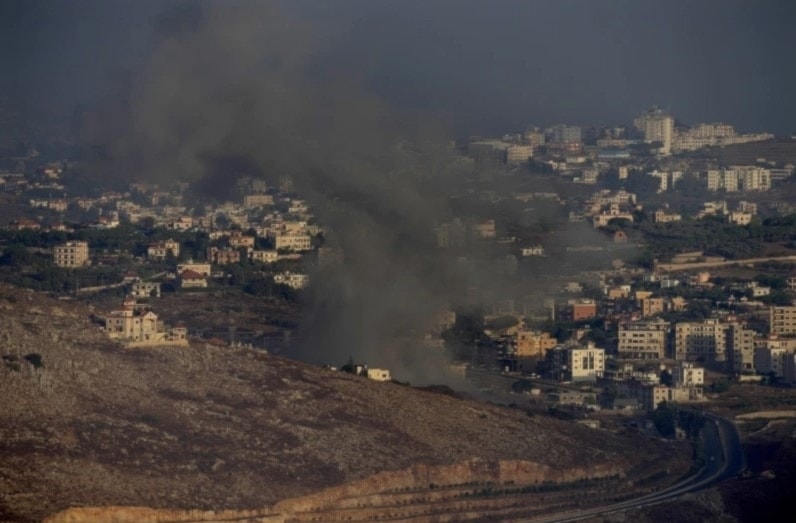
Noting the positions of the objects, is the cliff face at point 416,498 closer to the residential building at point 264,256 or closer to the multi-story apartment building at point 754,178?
the residential building at point 264,256

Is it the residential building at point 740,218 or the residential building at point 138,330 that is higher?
the residential building at point 740,218

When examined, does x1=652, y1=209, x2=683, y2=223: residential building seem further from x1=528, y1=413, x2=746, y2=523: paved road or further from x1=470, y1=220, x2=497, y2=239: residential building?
x1=528, y1=413, x2=746, y2=523: paved road

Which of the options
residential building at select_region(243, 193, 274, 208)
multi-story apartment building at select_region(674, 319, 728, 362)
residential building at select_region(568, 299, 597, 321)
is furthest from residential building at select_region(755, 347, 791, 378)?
residential building at select_region(243, 193, 274, 208)

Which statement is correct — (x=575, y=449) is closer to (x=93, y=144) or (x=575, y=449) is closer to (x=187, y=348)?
(x=187, y=348)

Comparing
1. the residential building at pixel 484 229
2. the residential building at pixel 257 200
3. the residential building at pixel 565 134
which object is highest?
the residential building at pixel 565 134

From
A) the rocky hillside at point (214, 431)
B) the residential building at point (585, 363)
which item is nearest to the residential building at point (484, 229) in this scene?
the residential building at point (585, 363)

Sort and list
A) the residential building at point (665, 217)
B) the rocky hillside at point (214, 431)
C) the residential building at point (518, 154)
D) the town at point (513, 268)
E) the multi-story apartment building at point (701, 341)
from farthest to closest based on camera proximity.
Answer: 1. the residential building at point (518, 154)
2. the residential building at point (665, 217)
3. the multi-story apartment building at point (701, 341)
4. the town at point (513, 268)
5. the rocky hillside at point (214, 431)
